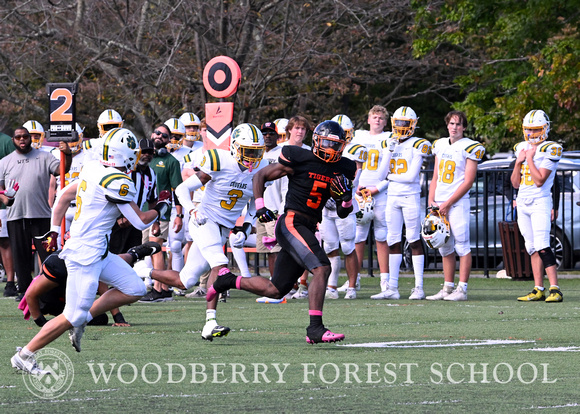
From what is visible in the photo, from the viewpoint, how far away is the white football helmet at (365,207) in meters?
13.5

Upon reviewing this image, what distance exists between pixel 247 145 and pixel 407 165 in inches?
155

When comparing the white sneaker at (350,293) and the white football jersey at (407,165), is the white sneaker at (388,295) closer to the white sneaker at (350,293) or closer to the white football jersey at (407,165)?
the white sneaker at (350,293)

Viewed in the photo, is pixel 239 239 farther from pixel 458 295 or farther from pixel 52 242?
pixel 458 295

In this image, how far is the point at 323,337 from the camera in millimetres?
8484

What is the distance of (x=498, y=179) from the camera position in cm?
1731

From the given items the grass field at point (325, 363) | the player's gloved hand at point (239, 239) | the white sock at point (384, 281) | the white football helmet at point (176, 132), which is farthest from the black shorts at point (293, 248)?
the white football helmet at point (176, 132)

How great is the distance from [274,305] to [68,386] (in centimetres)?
601

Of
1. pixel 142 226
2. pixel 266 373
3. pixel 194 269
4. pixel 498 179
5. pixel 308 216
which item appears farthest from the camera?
pixel 498 179

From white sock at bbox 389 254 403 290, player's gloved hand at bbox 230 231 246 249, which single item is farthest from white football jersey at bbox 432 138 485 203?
player's gloved hand at bbox 230 231 246 249

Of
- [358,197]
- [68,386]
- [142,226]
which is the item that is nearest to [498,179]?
[358,197]

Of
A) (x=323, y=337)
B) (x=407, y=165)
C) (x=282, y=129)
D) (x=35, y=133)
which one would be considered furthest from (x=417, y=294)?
(x=35, y=133)

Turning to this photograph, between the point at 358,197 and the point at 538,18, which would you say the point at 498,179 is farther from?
the point at 538,18

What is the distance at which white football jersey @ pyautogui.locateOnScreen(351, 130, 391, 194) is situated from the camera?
13547 mm

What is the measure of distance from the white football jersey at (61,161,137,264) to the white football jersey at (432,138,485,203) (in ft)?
19.6
